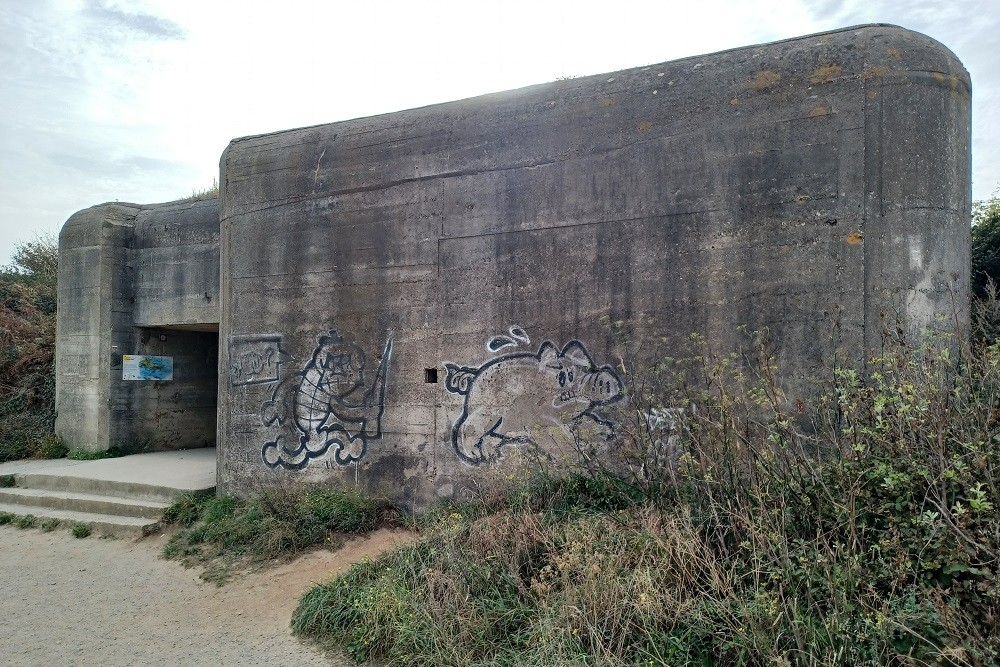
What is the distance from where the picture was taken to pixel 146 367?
9688mm

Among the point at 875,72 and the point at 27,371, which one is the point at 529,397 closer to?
the point at 875,72

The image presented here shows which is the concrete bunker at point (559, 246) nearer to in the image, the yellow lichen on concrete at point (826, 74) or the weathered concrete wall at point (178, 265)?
the yellow lichen on concrete at point (826, 74)

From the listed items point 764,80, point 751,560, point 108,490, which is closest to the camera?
point 751,560

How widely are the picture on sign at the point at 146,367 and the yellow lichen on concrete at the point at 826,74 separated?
959 centimetres

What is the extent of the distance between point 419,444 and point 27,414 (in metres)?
8.51

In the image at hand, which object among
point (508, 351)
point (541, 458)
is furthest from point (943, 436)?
point (508, 351)

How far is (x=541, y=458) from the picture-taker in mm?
5262

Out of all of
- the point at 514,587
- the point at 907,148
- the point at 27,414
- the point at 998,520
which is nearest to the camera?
the point at 998,520

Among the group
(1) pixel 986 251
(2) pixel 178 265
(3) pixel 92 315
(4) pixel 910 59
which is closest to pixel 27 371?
(3) pixel 92 315


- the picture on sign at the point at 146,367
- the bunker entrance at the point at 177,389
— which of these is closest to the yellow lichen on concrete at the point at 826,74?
the bunker entrance at the point at 177,389

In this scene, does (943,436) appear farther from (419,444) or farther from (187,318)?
(187,318)

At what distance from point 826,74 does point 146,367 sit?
9717 millimetres

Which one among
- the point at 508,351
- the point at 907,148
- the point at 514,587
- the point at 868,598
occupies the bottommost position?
the point at 514,587

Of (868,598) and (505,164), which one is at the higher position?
(505,164)
